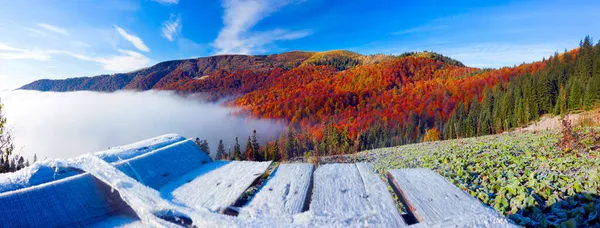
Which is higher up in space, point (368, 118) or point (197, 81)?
point (197, 81)

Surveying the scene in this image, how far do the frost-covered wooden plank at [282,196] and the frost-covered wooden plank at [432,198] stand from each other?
44 centimetres

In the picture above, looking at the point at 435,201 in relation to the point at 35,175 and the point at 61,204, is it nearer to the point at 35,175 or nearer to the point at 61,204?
the point at 61,204

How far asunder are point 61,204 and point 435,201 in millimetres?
1452

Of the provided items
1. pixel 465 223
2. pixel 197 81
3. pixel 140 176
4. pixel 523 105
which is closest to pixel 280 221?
pixel 465 223

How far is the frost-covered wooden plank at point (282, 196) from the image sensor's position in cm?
104

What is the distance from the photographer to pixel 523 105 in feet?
182

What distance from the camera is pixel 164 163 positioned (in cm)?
156

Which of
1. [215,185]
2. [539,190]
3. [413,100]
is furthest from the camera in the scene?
[413,100]

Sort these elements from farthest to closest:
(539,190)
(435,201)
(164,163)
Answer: (539,190)
(164,163)
(435,201)

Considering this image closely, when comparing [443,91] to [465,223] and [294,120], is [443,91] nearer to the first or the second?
[294,120]

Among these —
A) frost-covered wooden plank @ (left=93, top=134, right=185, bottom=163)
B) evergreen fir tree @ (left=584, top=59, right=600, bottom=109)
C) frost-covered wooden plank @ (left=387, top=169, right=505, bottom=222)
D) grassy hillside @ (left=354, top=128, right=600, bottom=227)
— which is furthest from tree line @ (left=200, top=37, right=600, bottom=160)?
frost-covered wooden plank @ (left=387, top=169, right=505, bottom=222)

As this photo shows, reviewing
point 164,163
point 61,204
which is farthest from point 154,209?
point 164,163

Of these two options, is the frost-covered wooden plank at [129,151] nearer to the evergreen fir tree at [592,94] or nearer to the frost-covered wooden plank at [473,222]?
the frost-covered wooden plank at [473,222]

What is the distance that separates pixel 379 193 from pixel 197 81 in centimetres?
21255
